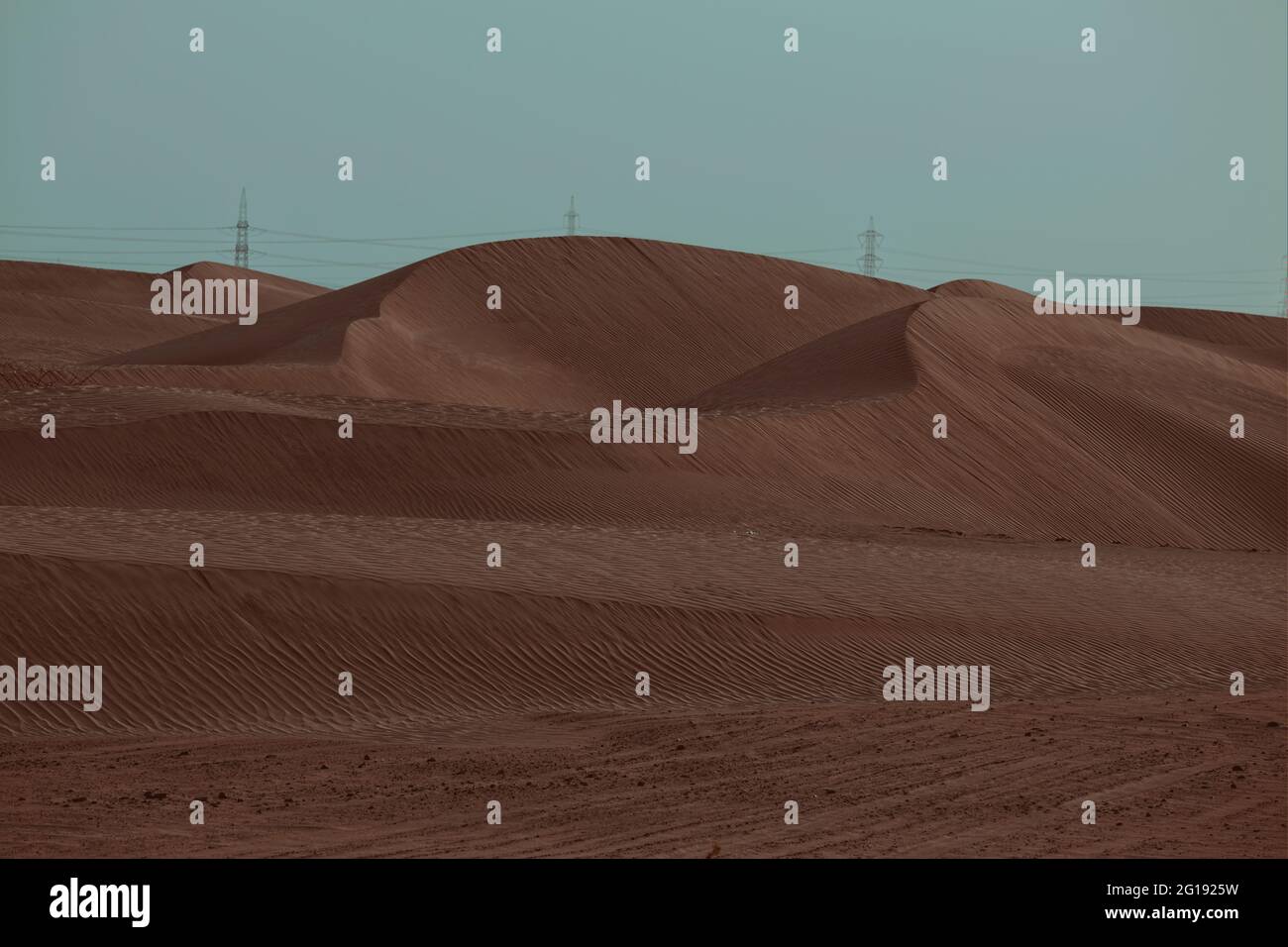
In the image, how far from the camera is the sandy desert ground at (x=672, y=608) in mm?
11719

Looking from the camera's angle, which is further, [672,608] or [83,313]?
[83,313]

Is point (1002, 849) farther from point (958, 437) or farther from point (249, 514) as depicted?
point (958, 437)

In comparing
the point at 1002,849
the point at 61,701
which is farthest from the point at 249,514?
the point at 1002,849

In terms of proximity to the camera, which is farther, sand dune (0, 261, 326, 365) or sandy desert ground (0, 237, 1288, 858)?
sand dune (0, 261, 326, 365)

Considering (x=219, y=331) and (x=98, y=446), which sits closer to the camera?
(x=98, y=446)

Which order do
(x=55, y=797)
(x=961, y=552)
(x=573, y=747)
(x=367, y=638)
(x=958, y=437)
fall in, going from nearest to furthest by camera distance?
1. (x=55, y=797)
2. (x=573, y=747)
3. (x=367, y=638)
4. (x=961, y=552)
5. (x=958, y=437)

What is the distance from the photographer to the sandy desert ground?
11.7 m

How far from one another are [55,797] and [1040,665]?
11.2m

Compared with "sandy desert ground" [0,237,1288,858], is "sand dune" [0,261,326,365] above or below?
above

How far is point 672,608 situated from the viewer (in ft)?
59.9

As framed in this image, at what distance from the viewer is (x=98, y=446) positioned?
28719 mm

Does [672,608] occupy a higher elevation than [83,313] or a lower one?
lower

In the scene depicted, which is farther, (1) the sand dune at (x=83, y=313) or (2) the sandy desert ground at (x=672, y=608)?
(1) the sand dune at (x=83, y=313)

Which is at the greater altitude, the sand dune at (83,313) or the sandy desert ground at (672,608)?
the sand dune at (83,313)
